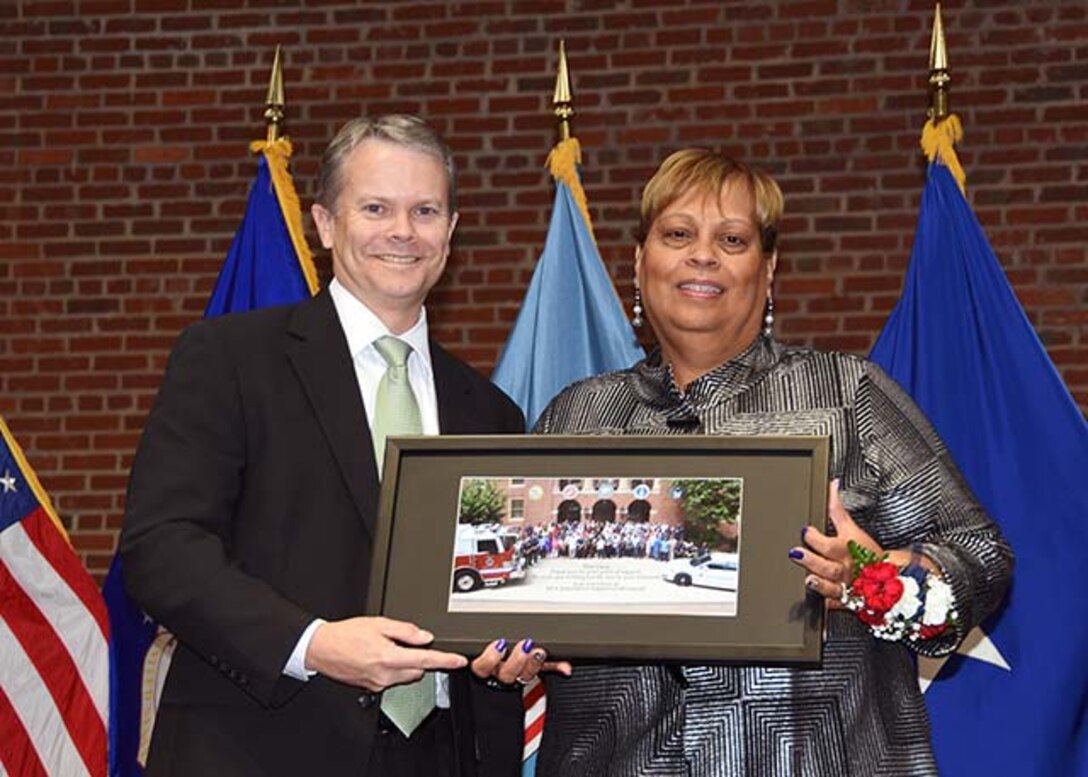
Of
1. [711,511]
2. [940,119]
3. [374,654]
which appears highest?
[940,119]

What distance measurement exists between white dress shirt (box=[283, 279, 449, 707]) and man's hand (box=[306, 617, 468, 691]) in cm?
29

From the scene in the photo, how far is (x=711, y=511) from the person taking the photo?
7.93 ft

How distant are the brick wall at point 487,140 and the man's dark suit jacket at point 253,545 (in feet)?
10.2

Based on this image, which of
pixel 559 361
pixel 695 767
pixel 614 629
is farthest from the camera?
pixel 559 361

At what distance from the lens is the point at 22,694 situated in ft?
13.7

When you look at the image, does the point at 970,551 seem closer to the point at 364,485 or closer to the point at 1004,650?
the point at 364,485

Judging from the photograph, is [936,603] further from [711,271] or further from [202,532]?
[202,532]

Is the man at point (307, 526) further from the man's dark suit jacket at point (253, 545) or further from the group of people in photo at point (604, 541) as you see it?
the group of people in photo at point (604, 541)

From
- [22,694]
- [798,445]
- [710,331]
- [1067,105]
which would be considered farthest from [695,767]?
[1067,105]

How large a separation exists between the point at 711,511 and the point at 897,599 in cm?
28

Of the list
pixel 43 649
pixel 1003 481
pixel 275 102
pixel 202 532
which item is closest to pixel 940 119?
pixel 1003 481

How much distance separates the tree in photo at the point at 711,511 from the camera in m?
2.40

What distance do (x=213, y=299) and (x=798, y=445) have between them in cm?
232

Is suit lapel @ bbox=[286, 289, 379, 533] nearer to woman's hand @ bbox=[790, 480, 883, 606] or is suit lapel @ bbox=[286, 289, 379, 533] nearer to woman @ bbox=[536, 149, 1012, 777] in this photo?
woman @ bbox=[536, 149, 1012, 777]
